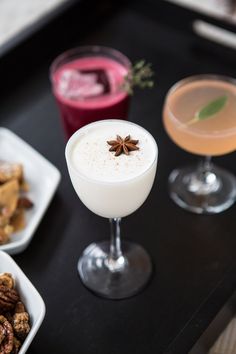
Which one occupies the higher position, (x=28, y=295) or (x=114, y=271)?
(x=28, y=295)

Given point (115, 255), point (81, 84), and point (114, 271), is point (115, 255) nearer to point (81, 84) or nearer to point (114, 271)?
point (114, 271)

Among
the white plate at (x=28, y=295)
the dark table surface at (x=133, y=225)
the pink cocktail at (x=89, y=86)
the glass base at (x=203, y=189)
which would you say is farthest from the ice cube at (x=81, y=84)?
the white plate at (x=28, y=295)

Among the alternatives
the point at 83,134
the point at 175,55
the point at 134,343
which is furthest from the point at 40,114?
the point at 134,343

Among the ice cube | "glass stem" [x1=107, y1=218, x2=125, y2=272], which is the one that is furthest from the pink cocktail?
"glass stem" [x1=107, y1=218, x2=125, y2=272]

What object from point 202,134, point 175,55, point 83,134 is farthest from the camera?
point 175,55

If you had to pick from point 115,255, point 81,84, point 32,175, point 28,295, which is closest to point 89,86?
point 81,84

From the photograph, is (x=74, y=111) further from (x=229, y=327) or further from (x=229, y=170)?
(x=229, y=327)
